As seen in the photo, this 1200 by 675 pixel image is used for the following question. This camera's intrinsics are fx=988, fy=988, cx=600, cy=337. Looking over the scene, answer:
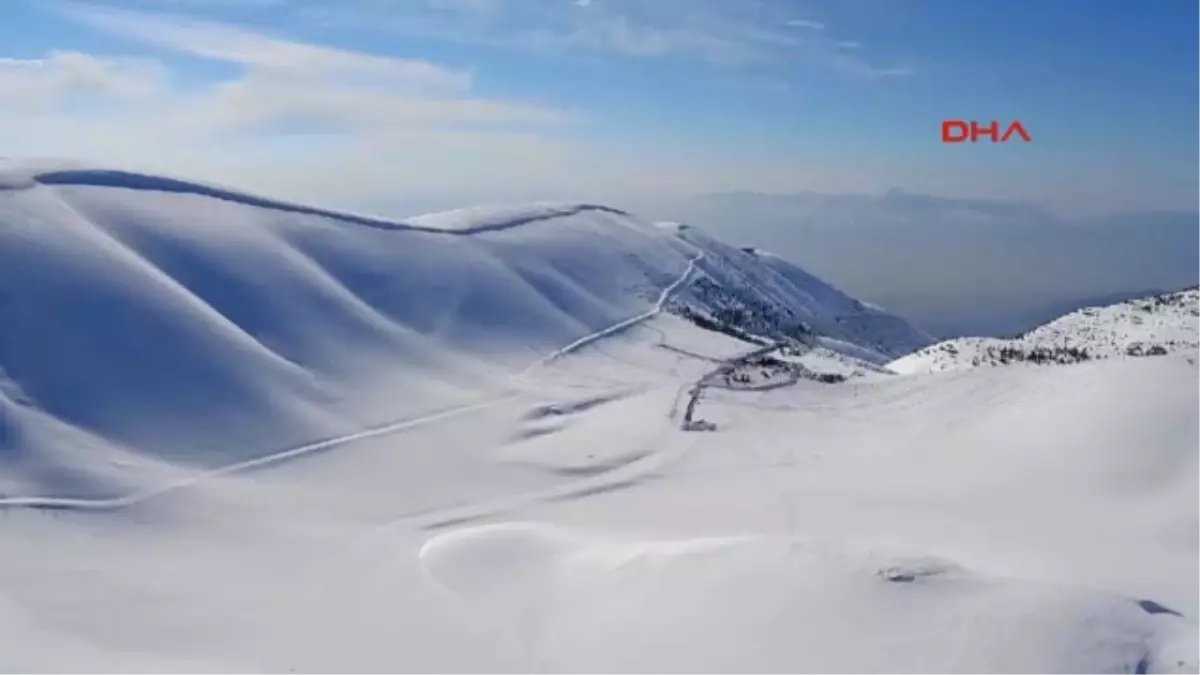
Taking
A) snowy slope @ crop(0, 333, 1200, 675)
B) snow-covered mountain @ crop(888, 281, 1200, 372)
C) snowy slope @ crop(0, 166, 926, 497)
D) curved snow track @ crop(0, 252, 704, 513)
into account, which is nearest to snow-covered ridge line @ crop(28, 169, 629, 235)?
snowy slope @ crop(0, 166, 926, 497)

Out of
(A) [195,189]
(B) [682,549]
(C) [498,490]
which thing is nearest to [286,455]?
(C) [498,490]

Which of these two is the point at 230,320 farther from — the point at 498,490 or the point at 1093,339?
the point at 1093,339

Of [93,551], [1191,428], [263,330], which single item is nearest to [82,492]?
[93,551]

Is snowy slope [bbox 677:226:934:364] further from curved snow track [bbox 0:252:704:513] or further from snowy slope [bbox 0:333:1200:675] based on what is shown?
snowy slope [bbox 0:333:1200:675]

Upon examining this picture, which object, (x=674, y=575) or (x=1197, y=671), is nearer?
(x=1197, y=671)

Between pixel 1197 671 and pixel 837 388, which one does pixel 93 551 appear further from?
pixel 837 388

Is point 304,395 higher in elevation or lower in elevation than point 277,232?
lower

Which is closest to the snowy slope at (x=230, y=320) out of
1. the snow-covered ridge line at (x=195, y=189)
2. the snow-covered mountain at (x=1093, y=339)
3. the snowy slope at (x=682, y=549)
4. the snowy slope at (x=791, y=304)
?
the snow-covered ridge line at (x=195, y=189)

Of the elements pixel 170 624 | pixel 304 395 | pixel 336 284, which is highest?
pixel 336 284

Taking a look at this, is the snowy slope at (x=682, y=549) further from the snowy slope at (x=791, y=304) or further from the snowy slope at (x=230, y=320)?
the snowy slope at (x=791, y=304)
